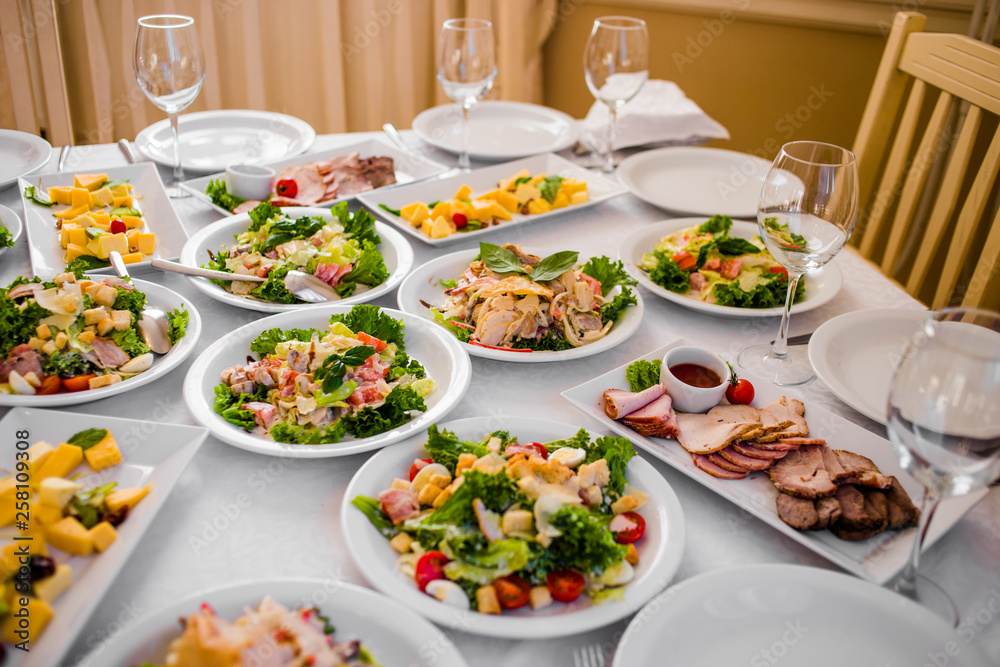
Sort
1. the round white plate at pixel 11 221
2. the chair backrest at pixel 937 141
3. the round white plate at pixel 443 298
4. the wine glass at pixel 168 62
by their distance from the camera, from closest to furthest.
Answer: the round white plate at pixel 443 298 < the round white plate at pixel 11 221 < the wine glass at pixel 168 62 < the chair backrest at pixel 937 141

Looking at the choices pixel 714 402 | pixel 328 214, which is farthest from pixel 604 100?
pixel 714 402

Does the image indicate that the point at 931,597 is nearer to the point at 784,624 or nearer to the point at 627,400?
the point at 784,624

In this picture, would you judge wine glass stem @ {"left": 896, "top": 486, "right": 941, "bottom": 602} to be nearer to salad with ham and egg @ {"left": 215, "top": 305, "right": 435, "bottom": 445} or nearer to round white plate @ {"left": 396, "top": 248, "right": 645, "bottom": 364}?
round white plate @ {"left": 396, "top": 248, "right": 645, "bottom": 364}

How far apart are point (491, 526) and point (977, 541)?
894 millimetres

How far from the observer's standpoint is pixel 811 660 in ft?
3.64

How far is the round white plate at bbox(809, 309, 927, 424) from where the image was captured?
1671mm

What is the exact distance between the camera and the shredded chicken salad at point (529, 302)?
1.83 metres

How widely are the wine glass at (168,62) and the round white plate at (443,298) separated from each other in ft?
3.56

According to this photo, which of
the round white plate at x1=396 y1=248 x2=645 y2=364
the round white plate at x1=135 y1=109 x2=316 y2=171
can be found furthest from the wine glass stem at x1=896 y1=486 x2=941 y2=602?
the round white plate at x1=135 y1=109 x2=316 y2=171

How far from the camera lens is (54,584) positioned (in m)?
1.07

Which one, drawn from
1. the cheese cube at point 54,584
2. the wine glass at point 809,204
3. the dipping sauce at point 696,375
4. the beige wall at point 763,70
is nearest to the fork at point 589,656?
the dipping sauce at point 696,375

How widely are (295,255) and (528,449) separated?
1.04 metres

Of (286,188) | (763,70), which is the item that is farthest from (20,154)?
(763,70)

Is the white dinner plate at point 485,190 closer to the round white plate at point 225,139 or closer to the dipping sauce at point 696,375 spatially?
the round white plate at point 225,139
